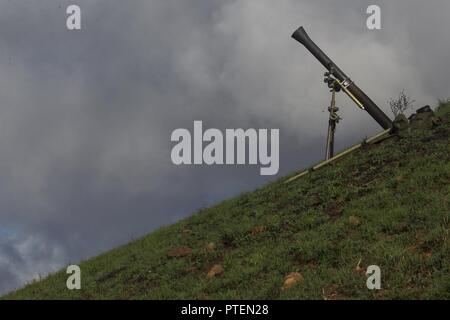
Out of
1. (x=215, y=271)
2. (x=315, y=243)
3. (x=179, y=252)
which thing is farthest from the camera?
(x=179, y=252)

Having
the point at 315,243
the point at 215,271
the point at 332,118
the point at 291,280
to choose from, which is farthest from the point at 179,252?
the point at 332,118

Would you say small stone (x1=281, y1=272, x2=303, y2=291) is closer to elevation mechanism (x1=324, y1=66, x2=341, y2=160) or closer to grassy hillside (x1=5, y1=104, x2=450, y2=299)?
grassy hillside (x1=5, y1=104, x2=450, y2=299)

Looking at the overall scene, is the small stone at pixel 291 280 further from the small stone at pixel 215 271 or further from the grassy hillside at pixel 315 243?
the small stone at pixel 215 271

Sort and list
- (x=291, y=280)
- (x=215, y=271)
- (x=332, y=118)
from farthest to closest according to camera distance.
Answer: (x=332, y=118) → (x=215, y=271) → (x=291, y=280)

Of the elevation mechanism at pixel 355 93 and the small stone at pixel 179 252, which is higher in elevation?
the elevation mechanism at pixel 355 93

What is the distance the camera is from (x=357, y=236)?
11.4 meters

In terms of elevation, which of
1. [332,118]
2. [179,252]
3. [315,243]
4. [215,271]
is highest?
[332,118]

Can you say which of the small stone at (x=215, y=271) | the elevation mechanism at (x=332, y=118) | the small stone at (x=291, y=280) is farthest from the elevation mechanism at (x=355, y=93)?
the small stone at (x=291, y=280)

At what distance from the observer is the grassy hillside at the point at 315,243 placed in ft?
31.3

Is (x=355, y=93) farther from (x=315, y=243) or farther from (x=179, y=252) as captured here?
(x=315, y=243)

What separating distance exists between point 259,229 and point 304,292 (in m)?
4.62

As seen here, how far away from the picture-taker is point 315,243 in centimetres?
1150

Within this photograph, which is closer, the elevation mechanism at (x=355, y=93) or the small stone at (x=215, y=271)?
the small stone at (x=215, y=271)

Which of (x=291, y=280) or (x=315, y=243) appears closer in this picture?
(x=291, y=280)
